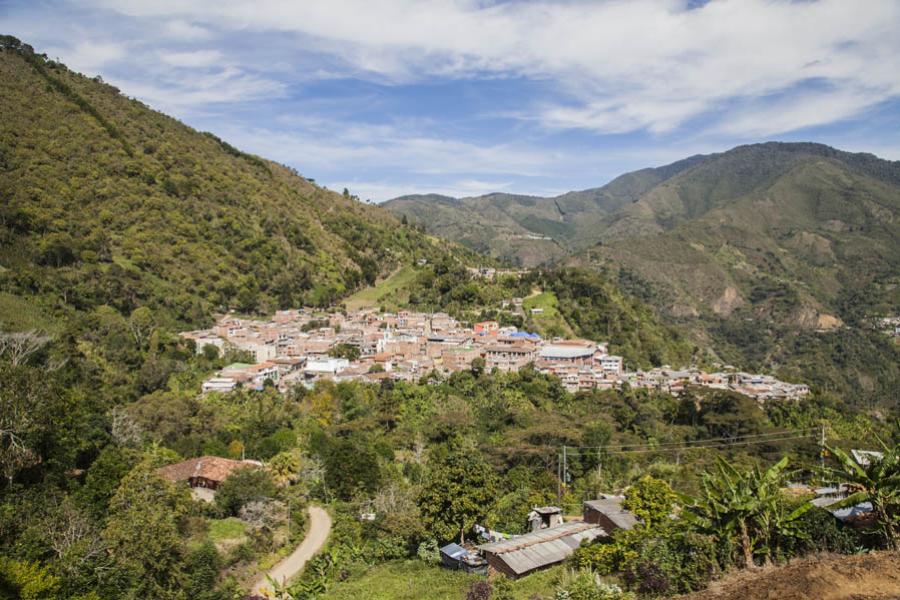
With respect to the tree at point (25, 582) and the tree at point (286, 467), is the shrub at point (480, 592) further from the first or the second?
the tree at point (286, 467)

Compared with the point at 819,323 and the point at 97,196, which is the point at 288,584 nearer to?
the point at 97,196

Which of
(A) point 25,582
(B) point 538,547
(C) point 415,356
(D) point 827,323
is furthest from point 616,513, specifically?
(D) point 827,323

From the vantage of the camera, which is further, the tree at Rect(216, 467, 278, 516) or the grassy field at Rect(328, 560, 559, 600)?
the tree at Rect(216, 467, 278, 516)

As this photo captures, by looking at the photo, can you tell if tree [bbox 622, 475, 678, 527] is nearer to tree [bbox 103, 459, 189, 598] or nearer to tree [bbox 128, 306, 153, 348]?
tree [bbox 103, 459, 189, 598]

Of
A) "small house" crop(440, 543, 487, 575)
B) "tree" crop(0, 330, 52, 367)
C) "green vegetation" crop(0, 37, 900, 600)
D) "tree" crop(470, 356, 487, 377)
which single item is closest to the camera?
"green vegetation" crop(0, 37, 900, 600)

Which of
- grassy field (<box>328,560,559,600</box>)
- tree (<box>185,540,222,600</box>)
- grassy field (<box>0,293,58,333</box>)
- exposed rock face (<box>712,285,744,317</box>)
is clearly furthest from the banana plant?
exposed rock face (<box>712,285,744,317</box>)

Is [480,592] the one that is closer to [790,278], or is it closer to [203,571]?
[203,571]
